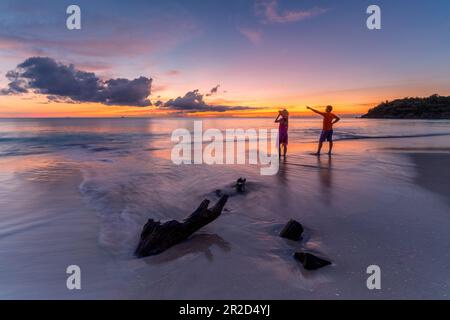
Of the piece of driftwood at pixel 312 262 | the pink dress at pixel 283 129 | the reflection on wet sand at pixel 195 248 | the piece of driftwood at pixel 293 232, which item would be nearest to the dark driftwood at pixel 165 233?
the reflection on wet sand at pixel 195 248

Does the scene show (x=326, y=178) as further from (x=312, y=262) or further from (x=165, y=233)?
(x=165, y=233)

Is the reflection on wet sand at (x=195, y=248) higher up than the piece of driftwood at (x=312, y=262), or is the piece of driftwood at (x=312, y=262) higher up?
the piece of driftwood at (x=312, y=262)

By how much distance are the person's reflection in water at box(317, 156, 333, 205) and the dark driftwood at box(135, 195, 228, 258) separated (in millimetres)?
2943

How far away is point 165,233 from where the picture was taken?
407cm

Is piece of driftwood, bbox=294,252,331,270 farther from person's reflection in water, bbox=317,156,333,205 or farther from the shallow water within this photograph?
person's reflection in water, bbox=317,156,333,205

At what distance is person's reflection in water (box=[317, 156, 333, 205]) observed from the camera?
6.55 m

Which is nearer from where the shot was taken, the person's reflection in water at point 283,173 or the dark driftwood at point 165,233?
the dark driftwood at point 165,233

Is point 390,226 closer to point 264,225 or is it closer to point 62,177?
point 264,225

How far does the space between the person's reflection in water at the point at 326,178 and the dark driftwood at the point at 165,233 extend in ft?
9.66

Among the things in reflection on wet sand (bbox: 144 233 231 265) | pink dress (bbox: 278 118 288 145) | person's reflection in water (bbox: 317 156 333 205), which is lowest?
reflection on wet sand (bbox: 144 233 231 265)

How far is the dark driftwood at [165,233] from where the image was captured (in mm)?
3932

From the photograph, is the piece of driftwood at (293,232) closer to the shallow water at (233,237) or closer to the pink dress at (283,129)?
the shallow water at (233,237)

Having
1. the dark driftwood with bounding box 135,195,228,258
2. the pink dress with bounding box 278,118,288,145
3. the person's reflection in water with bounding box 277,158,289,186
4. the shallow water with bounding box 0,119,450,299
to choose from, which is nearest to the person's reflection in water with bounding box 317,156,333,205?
the shallow water with bounding box 0,119,450,299
